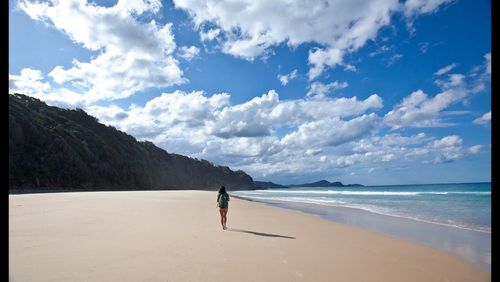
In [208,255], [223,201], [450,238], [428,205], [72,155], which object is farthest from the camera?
[72,155]

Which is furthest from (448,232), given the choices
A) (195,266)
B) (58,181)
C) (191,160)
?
(191,160)

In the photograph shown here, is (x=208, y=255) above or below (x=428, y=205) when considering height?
below

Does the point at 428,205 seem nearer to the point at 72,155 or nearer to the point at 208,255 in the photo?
the point at 208,255

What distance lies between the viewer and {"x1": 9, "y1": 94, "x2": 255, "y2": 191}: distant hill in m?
53.1

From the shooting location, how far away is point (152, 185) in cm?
9200

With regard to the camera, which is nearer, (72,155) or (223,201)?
(223,201)

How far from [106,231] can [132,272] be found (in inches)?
189

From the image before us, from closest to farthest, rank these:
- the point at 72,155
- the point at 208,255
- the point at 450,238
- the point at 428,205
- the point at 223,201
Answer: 1. the point at 208,255
2. the point at 450,238
3. the point at 223,201
4. the point at 428,205
5. the point at 72,155

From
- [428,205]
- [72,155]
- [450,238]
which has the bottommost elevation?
[450,238]

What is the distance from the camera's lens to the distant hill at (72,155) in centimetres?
5312

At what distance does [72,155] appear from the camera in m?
63.3

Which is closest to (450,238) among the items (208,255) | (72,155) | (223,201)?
(223,201)

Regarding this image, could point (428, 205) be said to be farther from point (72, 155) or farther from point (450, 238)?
point (72, 155)
